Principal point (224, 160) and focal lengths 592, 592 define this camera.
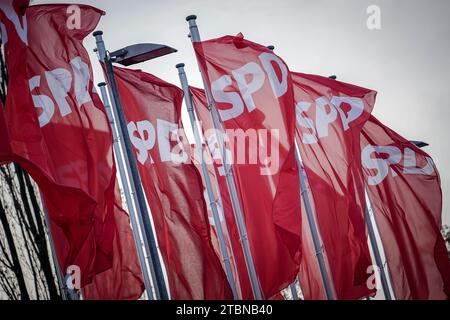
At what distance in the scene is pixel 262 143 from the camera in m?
10.9

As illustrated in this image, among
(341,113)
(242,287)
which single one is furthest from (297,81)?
(242,287)

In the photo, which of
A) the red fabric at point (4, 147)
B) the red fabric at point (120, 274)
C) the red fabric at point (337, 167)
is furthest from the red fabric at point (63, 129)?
the red fabric at point (337, 167)

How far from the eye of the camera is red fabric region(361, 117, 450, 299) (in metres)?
12.7

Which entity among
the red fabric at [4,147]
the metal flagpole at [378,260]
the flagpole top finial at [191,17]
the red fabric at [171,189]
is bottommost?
the metal flagpole at [378,260]

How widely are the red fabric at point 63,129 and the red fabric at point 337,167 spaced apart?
169 inches

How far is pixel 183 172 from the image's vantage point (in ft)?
39.1

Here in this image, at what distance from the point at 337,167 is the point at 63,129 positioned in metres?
5.60

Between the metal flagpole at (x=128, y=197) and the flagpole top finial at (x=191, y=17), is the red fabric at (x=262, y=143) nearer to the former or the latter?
the flagpole top finial at (x=191, y=17)

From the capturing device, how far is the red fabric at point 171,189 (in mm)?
11508

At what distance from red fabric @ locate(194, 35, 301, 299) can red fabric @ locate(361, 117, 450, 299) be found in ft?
11.2

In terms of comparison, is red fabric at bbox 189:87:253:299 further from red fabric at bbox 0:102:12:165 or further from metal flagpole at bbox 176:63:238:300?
red fabric at bbox 0:102:12:165

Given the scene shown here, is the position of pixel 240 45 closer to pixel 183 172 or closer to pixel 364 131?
pixel 183 172

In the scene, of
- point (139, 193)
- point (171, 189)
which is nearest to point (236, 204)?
point (171, 189)

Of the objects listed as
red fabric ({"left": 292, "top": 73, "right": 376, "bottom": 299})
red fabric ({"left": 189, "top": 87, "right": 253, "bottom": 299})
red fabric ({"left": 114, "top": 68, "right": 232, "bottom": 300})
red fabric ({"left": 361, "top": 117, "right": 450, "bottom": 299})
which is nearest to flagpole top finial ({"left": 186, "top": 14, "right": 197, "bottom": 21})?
red fabric ({"left": 114, "top": 68, "right": 232, "bottom": 300})
